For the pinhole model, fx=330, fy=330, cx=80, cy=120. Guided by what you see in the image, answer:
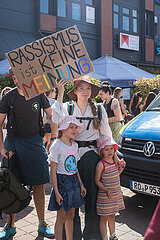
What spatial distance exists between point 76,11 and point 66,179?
19.7m

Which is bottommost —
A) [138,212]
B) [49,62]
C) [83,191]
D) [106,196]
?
[138,212]

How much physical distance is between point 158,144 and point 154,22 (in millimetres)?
24982

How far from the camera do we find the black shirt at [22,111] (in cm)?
396

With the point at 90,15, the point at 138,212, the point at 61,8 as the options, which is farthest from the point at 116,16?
the point at 138,212

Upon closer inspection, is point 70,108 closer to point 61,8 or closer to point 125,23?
point 61,8

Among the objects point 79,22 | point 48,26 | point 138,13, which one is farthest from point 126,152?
point 138,13

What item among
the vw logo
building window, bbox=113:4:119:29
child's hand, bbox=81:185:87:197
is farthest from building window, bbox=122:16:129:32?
child's hand, bbox=81:185:87:197

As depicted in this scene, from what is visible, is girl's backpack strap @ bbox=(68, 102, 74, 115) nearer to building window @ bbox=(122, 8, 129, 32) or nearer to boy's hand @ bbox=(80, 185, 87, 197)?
boy's hand @ bbox=(80, 185, 87, 197)

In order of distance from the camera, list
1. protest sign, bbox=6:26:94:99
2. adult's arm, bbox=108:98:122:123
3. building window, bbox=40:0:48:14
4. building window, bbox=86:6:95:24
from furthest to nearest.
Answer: building window, bbox=86:6:95:24 < building window, bbox=40:0:48:14 < adult's arm, bbox=108:98:122:123 < protest sign, bbox=6:26:94:99

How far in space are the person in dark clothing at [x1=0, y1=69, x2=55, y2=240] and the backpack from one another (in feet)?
1.32

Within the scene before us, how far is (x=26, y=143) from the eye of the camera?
13.2ft

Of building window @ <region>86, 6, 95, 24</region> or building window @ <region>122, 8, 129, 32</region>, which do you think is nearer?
building window @ <region>86, 6, 95, 24</region>

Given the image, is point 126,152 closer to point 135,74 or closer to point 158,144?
point 158,144

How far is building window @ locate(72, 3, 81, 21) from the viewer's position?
21406 mm
